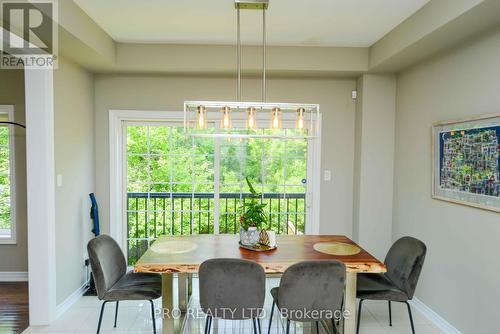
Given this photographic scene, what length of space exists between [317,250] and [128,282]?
60.4 inches

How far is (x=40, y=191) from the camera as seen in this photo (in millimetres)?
2691

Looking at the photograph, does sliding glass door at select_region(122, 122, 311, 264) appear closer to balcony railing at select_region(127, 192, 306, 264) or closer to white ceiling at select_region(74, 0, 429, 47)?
balcony railing at select_region(127, 192, 306, 264)

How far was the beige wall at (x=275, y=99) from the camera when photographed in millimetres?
3695

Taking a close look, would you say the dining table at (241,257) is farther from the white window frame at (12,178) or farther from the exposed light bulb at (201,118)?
the white window frame at (12,178)

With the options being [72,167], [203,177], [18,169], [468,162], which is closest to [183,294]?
[203,177]

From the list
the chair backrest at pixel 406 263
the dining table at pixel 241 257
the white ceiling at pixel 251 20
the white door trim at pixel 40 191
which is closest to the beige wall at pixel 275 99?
the white ceiling at pixel 251 20

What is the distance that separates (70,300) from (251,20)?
10.5 ft

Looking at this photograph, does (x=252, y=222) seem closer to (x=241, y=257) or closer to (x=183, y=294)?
(x=241, y=257)

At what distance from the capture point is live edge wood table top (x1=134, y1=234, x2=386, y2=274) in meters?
2.13

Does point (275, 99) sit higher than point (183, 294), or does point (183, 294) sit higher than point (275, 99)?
point (275, 99)

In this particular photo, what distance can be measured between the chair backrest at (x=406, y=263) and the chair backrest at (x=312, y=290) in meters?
0.70

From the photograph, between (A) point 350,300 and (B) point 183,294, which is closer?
(A) point 350,300

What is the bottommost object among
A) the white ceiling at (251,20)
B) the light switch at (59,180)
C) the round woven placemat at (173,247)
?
the round woven placemat at (173,247)

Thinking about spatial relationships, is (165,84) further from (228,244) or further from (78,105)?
(228,244)
